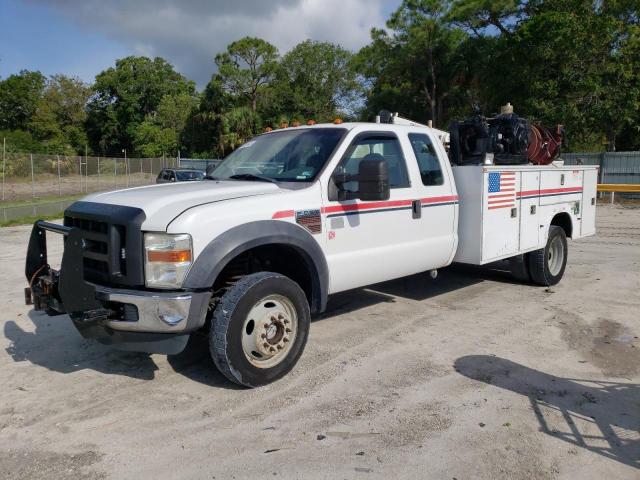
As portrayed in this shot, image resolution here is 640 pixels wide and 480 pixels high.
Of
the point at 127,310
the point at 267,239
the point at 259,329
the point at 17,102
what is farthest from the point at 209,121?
the point at 127,310

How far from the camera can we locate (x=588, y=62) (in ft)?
81.0

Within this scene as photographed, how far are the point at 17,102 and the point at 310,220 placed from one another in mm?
73850

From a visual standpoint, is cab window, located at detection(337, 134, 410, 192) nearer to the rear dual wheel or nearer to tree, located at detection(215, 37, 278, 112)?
the rear dual wheel

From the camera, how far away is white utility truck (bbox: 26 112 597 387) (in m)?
3.90

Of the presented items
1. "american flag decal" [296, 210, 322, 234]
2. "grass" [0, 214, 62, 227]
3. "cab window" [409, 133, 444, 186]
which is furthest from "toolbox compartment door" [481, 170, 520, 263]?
"grass" [0, 214, 62, 227]

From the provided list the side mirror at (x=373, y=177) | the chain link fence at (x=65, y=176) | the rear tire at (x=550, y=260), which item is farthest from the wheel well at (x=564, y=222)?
the chain link fence at (x=65, y=176)

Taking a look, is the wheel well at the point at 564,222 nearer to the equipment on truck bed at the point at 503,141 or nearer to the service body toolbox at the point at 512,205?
the service body toolbox at the point at 512,205

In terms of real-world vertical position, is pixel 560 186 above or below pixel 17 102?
below

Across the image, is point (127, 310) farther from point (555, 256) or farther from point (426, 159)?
point (555, 256)

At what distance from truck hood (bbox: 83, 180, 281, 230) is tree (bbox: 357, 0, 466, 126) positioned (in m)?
32.4

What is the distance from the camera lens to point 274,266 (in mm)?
4980

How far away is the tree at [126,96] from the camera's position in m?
67.2

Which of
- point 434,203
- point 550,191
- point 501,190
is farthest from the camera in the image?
point 550,191

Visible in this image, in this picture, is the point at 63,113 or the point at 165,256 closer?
the point at 165,256
